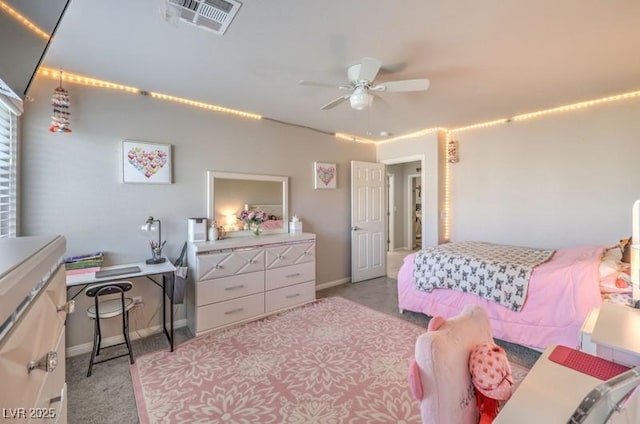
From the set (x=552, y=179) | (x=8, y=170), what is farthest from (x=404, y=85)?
(x=8, y=170)

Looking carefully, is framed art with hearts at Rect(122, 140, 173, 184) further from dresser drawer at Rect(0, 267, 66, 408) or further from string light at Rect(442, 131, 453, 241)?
string light at Rect(442, 131, 453, 241)

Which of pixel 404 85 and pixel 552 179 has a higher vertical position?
pixel 404 85

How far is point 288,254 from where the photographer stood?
351 cm

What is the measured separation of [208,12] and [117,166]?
1.86 meters

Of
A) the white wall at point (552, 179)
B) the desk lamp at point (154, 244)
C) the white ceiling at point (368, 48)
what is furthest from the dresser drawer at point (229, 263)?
the white wall at point (552, 179)

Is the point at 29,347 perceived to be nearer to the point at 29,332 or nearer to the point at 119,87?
the point at 29,332

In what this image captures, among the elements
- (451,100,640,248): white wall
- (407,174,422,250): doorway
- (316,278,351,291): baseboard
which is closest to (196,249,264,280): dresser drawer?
(316,278,351,291): baseboard

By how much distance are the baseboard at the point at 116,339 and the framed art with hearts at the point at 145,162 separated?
1543mm

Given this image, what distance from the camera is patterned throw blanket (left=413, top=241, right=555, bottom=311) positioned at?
256 cm

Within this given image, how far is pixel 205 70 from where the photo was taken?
7.84ft

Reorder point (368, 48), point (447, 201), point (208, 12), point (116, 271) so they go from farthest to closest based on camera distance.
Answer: point (447, 201), point (116, 271), point (368, 48), point (208, 12)

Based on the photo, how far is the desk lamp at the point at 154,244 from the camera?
109 inches

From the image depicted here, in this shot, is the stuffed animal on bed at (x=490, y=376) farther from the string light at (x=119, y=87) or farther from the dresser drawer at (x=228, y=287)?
the string light at (x=119, y=87)

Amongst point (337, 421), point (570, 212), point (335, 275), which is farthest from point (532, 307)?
point (335, 275)
